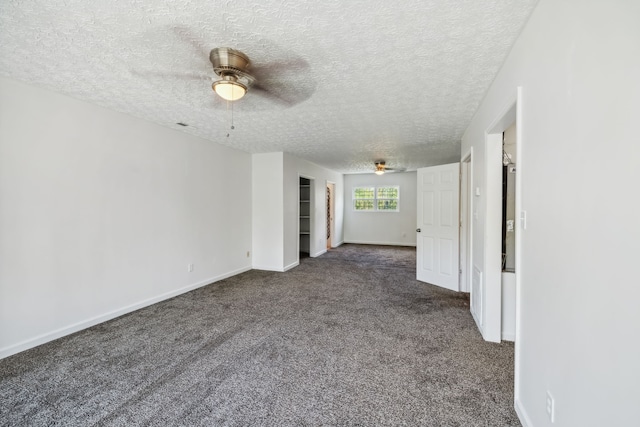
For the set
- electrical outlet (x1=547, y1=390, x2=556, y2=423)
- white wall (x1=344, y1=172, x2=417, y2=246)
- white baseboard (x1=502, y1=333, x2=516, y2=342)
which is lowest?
white baseboard (x1=502, y1=333, x2=516, y2=342)

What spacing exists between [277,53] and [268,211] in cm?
378

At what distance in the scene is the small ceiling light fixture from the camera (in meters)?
1.95

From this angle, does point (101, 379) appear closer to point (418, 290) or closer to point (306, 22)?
point (306, 22)

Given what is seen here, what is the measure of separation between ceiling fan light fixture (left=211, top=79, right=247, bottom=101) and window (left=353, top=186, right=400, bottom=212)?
7.49 m

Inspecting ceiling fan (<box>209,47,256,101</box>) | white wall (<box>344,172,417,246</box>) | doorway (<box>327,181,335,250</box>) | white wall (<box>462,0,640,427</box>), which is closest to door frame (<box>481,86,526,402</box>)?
white wall (<box>462,0,640,427</box>)

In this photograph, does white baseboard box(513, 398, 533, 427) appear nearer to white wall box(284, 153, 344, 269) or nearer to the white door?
the white door

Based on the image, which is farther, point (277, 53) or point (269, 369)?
point (269, 369)

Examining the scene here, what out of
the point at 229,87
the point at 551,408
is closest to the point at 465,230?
the point at 551,408

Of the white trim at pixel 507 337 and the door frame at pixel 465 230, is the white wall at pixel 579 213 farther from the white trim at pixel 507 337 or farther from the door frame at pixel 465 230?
the door frame at pixel 465 230

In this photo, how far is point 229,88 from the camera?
197cm

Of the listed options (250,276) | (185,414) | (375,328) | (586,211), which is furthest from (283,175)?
(586,211)

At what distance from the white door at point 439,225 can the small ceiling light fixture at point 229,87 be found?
355 cm

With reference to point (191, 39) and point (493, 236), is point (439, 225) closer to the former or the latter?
point (493, 236)

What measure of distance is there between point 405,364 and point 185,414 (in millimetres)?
1643
